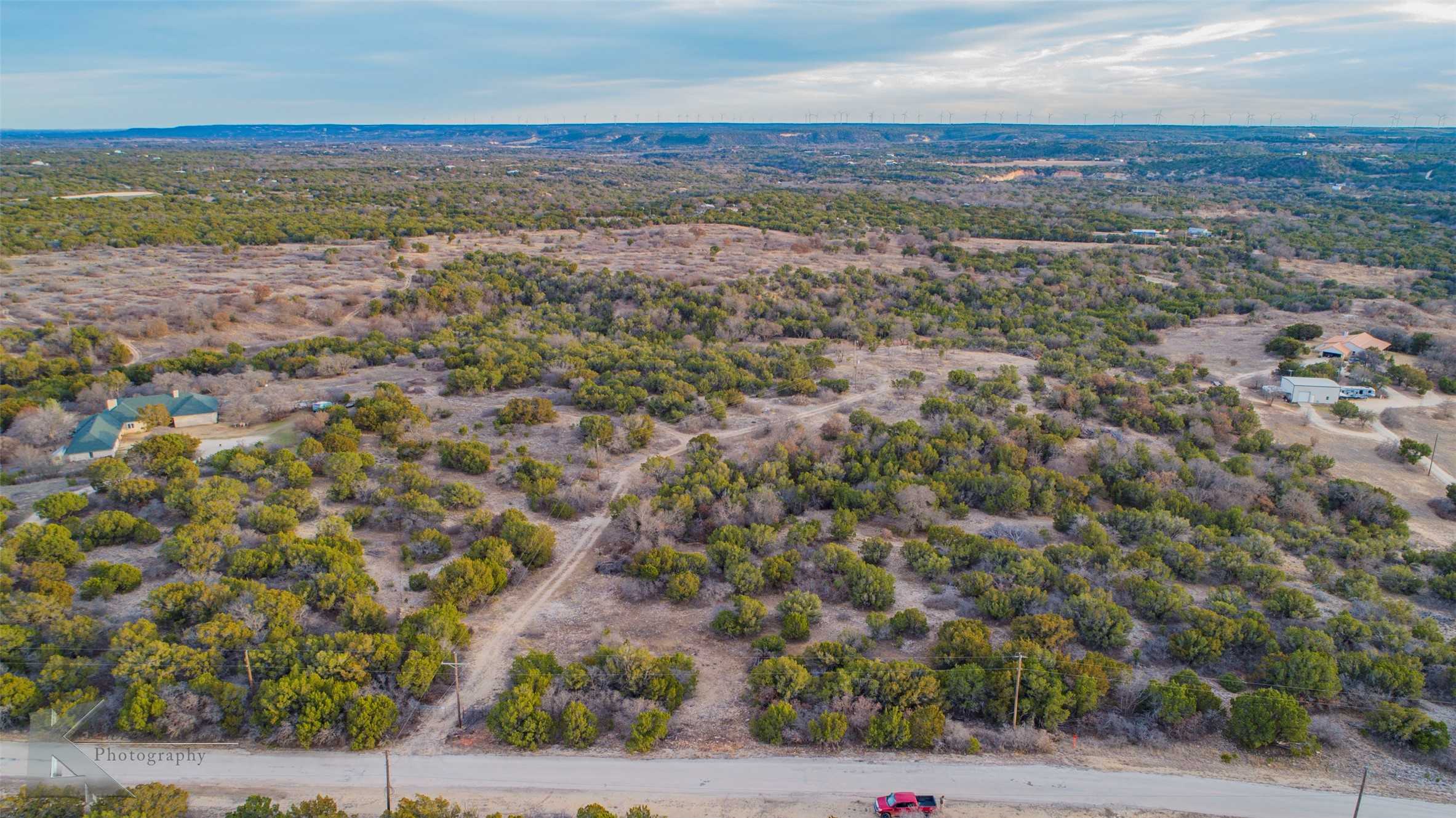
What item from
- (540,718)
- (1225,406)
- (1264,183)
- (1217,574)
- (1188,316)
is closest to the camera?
(540,718)

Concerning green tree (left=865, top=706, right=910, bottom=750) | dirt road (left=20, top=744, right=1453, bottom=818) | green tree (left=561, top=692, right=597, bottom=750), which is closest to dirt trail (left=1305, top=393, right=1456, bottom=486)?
dirt road (left=20, top=744, right=1453, bottom=818)

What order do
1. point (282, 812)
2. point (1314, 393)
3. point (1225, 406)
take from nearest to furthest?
1. point (282, 812)
2. point (1225, 406)
3. point (1314, 393)

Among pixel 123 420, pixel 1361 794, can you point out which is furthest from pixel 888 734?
pixel 123 420

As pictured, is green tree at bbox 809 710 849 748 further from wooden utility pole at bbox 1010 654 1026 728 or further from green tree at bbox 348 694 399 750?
green tree at bbox 348 694 399 750

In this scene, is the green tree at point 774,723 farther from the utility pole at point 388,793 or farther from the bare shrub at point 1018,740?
the utility pole at point 388,793

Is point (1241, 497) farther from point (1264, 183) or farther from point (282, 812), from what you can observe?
point (1264, 183)

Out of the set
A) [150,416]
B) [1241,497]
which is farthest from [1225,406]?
[150,416]

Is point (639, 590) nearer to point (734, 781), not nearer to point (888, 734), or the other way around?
point (734, 781)

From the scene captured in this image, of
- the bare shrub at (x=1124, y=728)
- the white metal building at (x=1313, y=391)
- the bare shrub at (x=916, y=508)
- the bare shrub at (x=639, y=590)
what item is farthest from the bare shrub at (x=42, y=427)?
the white metal building at (x=1313, y=391)
